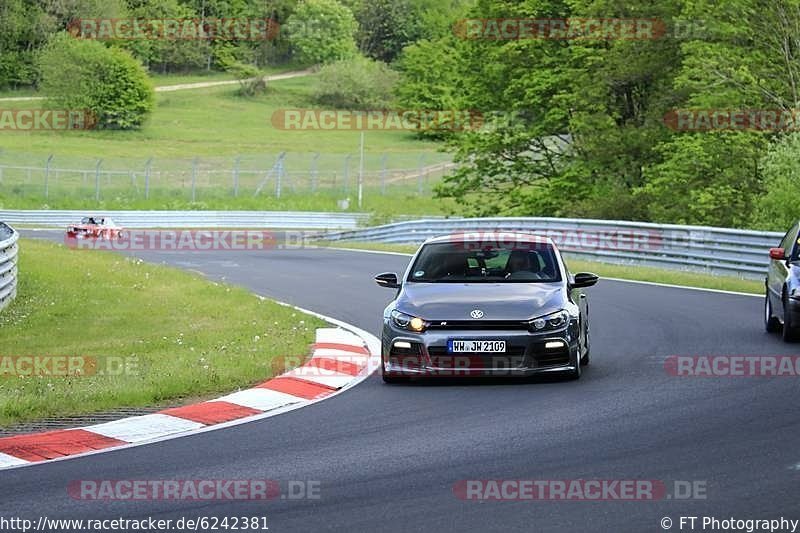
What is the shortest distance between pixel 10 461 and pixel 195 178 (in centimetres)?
7307

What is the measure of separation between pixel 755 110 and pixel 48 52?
312ft

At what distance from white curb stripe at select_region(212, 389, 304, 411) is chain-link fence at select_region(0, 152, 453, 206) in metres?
54.8

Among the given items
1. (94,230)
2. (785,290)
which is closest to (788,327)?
(785,290)

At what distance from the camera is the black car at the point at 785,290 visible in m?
15.4

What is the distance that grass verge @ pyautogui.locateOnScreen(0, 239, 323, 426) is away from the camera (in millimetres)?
12523

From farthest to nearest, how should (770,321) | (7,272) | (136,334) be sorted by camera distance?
(7,272) → (136,334) → (770,321)

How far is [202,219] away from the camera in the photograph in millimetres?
68938

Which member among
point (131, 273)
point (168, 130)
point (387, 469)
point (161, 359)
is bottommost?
point (168, 130)

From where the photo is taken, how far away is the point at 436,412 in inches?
448

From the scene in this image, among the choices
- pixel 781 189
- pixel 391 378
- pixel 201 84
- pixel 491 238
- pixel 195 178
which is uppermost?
pixel 491 238

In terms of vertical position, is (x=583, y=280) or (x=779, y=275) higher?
(x=583, y=280)

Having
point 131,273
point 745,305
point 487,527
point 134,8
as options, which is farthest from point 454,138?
point 134,8

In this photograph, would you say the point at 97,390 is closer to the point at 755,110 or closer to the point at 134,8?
the point at 755,110

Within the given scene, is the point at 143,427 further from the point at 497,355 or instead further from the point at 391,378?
the point at 497,355
